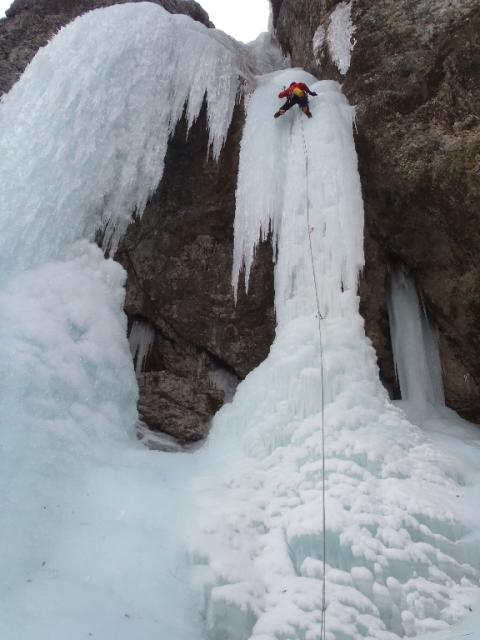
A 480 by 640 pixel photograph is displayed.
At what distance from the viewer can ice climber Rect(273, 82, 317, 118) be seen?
22.4 ft

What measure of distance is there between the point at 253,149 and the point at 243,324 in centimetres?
234

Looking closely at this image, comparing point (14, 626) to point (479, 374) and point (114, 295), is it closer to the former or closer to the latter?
point (114, 295)

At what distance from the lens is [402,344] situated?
249 inches

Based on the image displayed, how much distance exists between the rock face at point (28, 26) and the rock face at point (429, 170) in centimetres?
579

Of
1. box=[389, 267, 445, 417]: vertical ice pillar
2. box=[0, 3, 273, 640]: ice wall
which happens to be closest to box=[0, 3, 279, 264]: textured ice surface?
box=[0, 3, 273, 640]: ice wall

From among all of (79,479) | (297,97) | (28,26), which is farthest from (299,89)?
(28,26)

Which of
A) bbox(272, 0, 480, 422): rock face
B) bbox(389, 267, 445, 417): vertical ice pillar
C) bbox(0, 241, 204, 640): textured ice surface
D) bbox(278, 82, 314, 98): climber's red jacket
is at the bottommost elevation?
bbox(0, 241, 204, 640): textured ice surface

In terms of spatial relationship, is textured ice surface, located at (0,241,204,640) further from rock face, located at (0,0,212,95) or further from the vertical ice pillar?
rock face, located at (0,0,212,95)

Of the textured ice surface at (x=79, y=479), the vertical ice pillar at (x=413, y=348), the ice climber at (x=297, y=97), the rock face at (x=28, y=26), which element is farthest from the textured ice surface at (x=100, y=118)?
the vertical ice pillar at (x=413, y=348)

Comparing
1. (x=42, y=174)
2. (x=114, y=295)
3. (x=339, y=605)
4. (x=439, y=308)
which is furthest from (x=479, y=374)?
(x=42, y=174)

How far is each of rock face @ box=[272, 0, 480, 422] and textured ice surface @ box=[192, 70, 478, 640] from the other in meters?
0.46

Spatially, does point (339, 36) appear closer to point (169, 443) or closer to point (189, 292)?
point (189, 292)

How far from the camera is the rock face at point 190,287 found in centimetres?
685

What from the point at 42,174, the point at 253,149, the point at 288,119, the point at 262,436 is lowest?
the point at 262,436
